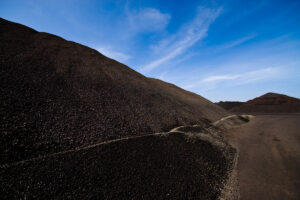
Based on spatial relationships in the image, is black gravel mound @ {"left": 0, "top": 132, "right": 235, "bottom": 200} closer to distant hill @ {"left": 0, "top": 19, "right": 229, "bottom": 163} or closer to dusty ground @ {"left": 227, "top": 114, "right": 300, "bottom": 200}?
distant hill @ {"left": 0, "top": 19, "right": 229, "bottom": 163}

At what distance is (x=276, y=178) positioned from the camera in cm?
359

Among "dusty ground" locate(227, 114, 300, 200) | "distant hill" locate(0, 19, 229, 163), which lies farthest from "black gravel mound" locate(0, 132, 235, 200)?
"dusty ground" locate(227, 114, 300, 200)

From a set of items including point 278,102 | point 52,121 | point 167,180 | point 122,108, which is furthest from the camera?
point 278,102

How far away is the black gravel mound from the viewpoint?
2.17 metres

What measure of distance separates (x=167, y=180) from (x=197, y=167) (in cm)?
110

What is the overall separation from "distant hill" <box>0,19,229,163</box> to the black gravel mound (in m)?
0.39

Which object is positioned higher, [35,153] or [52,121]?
[52,121]

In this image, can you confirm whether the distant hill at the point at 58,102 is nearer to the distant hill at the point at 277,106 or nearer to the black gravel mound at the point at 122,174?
the black gravel mound at the point at 122,174

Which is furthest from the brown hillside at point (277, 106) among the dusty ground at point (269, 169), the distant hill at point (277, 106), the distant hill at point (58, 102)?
the distant hill at point (58, 102)

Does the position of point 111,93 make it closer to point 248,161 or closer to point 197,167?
point 197,167

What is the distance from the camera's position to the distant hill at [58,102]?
297cm

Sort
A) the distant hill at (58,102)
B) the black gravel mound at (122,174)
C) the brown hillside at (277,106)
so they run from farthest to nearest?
the brown hillside at (277,106) < the distant hill at (58,102) < the black gravel mound at (122,174)

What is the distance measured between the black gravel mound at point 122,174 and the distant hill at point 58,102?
1.28ft

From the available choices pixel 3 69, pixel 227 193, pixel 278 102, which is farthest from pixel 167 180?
pixel 278 102
